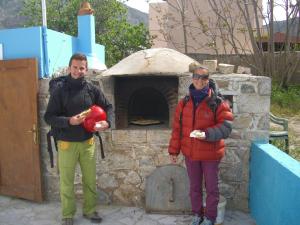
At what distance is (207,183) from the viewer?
389cm

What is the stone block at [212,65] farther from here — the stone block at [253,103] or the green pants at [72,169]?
the green pants at [72,169]

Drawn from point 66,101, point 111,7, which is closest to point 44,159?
point 66,101

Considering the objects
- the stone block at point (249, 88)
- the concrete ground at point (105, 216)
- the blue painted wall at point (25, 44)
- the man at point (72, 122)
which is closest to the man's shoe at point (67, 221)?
the man at point (72, 122)

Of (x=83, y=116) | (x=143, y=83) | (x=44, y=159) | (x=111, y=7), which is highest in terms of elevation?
(x=111, y=7)

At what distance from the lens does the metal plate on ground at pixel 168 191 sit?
15.3 ft

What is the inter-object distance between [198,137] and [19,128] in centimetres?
267

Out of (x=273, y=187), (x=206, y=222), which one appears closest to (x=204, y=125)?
(x=273, y=187)

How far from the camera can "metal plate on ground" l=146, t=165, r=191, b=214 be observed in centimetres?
466

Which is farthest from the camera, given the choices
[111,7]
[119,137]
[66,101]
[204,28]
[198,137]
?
[111,7]

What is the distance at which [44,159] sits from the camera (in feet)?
16.8

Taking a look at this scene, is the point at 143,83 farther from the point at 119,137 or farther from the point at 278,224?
the point at 278,224

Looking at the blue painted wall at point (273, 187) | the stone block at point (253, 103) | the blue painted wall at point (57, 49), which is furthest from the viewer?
the blue painted wall at point (57, 49)

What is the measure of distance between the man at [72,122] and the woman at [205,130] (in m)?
0.90

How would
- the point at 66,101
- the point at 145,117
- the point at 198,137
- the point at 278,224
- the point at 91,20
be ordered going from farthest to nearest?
the point at 91,20, the point at 145,117, the point at 66,101, the point at 198,137, the point at 278,224
